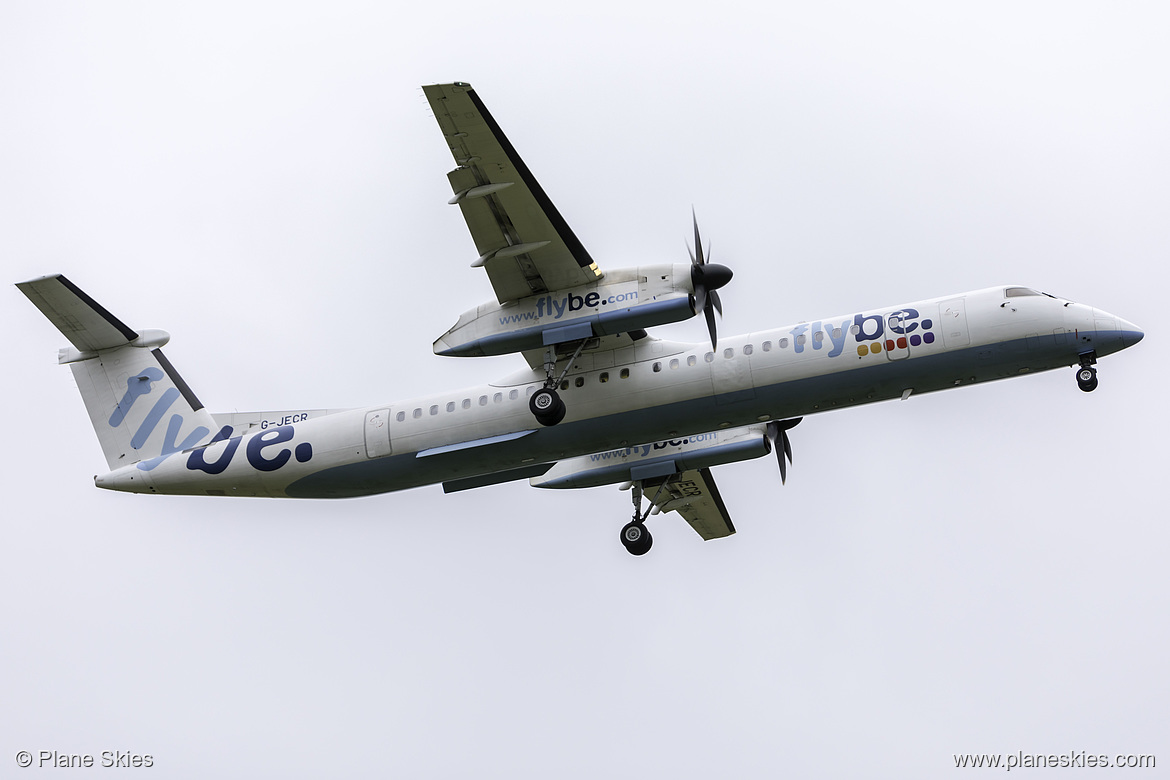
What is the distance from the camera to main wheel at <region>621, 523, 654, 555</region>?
75.4 ft

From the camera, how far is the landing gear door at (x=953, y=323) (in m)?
18.6

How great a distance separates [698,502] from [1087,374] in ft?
33.0

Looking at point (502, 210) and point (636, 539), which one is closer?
point (502, 210)

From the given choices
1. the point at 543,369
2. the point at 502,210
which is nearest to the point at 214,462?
the point at 543,369

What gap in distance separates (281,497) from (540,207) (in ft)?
26.8

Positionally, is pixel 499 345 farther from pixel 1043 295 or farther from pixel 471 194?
pixel 1043 295

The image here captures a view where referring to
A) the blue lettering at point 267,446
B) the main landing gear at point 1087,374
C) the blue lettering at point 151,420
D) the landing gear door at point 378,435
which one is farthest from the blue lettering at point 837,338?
the blue lettering at point 151,420

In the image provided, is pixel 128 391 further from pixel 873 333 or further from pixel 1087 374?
pixel 1087 374

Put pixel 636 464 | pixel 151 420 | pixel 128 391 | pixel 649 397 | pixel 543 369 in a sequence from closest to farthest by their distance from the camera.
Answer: pixel 649 397 → pixel 543 369 → pixel 151 420 → pixel 128 391 → pixel 636 464

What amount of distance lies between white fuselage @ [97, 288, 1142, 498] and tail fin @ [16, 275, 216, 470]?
67 cm

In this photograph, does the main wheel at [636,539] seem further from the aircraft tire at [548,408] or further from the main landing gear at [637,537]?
the aircraft tire at [548,408]

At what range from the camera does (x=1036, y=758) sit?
24016 millimetres

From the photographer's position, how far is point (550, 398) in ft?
62.3

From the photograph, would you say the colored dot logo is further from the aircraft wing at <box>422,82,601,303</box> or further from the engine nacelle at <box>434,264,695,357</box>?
the aircraft wing at <box>422,82,601,303</box>
